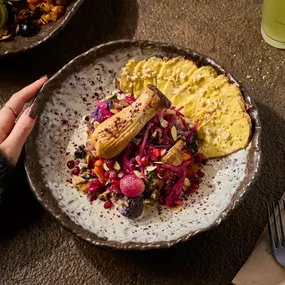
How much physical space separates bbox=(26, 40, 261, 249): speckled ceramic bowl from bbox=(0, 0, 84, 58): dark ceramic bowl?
0.20m

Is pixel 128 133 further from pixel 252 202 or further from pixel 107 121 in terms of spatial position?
pixel 252 202

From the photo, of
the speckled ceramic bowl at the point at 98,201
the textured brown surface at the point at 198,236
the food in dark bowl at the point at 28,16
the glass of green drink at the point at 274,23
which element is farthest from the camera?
the food in dark bowl at the point at 28,16

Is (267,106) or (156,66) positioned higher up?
(156,66)

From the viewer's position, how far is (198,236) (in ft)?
5.16

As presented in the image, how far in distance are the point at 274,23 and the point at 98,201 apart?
924 mm

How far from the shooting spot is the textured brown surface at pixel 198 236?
1.73 m

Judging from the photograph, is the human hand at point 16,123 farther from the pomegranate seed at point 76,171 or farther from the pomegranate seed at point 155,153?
the pomegranate seed at point 155,153

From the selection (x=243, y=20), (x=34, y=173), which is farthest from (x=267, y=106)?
(x=34, y=173)

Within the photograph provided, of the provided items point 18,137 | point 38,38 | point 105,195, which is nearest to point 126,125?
point 105,195

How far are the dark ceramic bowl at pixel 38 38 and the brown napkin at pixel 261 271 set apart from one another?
1079 millimetres

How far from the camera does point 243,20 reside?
2.13 m

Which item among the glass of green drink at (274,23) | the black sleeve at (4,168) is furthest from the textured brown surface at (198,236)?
the black sleeve at (4,168)

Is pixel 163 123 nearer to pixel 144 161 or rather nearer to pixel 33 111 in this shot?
pixel 144 161

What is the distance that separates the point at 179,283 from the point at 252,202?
1.21 feet
